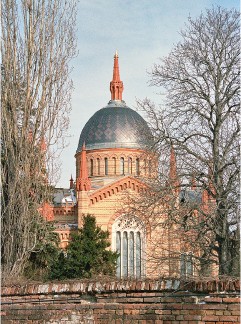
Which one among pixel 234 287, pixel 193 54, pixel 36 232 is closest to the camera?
pixel 234 287

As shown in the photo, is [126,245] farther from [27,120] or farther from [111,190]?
[27,120]

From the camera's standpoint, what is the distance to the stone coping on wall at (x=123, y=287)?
5.96 m

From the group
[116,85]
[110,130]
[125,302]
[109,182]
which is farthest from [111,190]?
[125,302]

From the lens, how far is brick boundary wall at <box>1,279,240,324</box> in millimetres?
5953

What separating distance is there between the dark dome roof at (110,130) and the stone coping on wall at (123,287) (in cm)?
3645

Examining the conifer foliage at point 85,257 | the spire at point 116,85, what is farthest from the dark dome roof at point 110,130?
the conifer foliage at point 85,257

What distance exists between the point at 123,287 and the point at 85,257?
22297 millimetres

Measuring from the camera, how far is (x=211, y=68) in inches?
616

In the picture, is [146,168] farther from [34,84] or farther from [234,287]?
[234,287]

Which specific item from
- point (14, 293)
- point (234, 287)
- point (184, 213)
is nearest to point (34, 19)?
point (184, 213)

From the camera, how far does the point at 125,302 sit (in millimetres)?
6703

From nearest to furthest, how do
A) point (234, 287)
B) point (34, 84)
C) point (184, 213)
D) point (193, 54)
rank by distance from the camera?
point (234, 287), point (34, 84), point (184, 213), point (193, 54)

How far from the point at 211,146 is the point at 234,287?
32.4 ft

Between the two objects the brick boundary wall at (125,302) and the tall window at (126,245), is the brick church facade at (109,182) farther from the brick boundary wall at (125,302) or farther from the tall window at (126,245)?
the brick boundary wall at (125,302)
